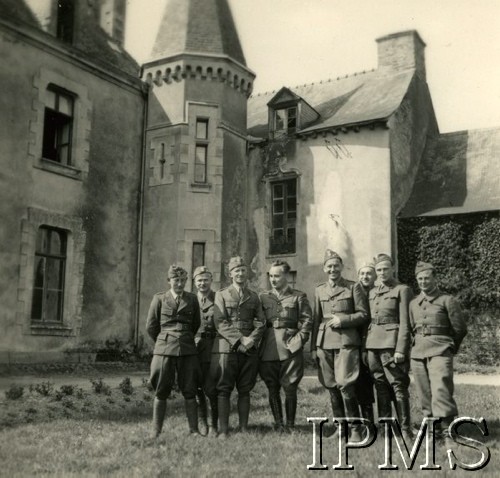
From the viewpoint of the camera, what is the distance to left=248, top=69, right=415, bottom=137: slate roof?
1911 cm

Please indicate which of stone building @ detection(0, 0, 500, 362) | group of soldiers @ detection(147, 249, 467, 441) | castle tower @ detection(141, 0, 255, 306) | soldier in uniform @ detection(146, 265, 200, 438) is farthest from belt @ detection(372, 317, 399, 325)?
castle tower @ detection(141, 0, 255, 306)

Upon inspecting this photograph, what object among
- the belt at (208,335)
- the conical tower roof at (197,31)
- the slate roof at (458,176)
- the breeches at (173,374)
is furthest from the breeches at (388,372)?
the conical tower roof at (197,31)

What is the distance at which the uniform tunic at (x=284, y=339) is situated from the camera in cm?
704

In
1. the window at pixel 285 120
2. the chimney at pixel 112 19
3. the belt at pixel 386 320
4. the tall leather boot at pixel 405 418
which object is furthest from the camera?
the window at pixel 285 120

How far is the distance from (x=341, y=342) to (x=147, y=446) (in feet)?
7.76

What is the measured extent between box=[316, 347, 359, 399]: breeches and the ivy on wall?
11536 millimetres

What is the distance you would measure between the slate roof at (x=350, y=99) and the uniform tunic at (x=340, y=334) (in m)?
12.0

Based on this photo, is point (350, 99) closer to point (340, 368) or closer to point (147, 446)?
point (340, 368)

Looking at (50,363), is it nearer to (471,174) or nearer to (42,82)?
(42,82)

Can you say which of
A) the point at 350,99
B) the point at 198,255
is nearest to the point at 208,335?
the point at 198,255

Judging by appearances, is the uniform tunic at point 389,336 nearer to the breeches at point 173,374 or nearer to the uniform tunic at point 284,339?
the uniform tunic at point 284,339

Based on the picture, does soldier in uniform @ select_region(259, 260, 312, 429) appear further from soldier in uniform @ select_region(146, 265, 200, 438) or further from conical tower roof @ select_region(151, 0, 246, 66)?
conical tower roof @ select_region(151, 0, 246, 66)

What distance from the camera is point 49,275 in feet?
49.2

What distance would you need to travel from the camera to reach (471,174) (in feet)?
63.8
